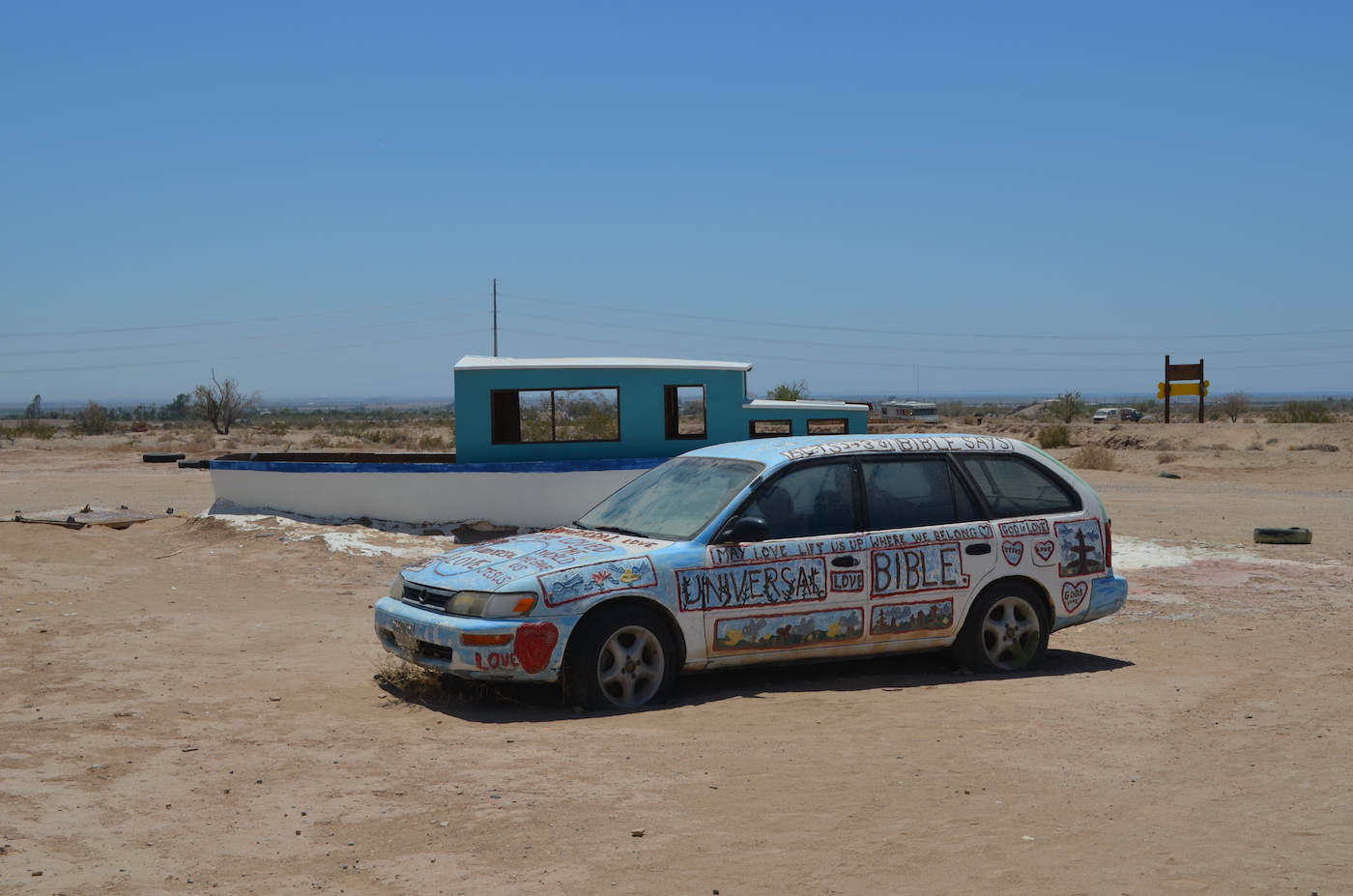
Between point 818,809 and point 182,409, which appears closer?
point 818,809

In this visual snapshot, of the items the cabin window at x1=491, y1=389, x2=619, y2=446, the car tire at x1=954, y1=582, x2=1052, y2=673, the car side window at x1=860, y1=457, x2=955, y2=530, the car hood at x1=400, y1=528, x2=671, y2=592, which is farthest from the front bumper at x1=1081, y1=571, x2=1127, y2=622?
the cabin window at x1=491, y1=389, x2=619, y2=446

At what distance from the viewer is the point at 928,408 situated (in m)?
58.5

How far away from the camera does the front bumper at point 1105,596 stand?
816 cm

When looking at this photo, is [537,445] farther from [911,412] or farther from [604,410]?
[911,412]

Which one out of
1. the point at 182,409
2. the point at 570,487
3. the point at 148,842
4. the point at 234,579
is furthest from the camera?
the point at 182,409

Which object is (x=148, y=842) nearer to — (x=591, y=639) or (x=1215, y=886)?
(x=591, y=639)

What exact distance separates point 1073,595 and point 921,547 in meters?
1.35

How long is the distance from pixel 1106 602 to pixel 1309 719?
1858 millimetres

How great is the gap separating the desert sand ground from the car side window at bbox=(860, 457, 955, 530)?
109 centimetres

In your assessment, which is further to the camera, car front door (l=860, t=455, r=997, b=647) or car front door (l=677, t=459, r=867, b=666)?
car front door (l=860, t=455, r=997, b=647)

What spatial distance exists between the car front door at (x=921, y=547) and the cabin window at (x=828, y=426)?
9970 mm

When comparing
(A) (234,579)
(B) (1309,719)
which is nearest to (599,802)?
(B) (1309,719)

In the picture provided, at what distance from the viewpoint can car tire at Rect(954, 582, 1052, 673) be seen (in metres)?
7.77

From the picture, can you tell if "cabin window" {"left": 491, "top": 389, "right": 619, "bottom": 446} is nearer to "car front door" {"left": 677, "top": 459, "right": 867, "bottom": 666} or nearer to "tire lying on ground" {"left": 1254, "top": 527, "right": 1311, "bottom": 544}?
"tire lying on ground" {"left": 1254, "top": 527, "right": 1311, "bottom": 544}
